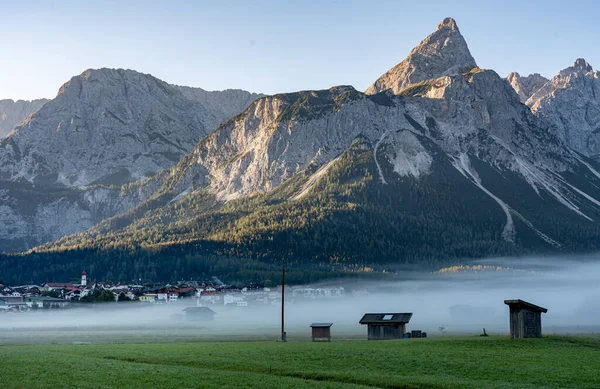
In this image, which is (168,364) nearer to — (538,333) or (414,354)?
(414,354)

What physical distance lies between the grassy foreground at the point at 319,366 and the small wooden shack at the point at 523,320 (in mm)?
2213

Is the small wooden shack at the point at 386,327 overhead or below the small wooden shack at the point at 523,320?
below

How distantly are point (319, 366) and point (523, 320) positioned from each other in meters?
29.6

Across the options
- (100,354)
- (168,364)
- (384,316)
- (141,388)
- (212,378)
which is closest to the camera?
(141,388)

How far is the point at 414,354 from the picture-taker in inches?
3103

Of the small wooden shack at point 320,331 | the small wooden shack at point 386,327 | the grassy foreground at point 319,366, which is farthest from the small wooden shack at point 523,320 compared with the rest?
the small wooden shack at point 320,331

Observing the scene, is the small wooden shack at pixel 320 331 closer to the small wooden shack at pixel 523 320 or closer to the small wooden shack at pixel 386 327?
the small wooden shack at pixel 386 327

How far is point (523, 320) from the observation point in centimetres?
9194

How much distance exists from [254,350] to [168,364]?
1179 centimetres

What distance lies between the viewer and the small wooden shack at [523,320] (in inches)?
3597

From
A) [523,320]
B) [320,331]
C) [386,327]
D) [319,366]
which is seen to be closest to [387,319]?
[386,327]

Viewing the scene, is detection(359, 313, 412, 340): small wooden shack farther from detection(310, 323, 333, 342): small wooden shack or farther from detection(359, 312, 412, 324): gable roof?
detection(310, 323, 333, 342): small wooden shack

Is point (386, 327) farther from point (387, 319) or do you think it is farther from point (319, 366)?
point (319, 366)

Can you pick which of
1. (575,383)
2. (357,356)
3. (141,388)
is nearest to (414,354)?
(357,356)
